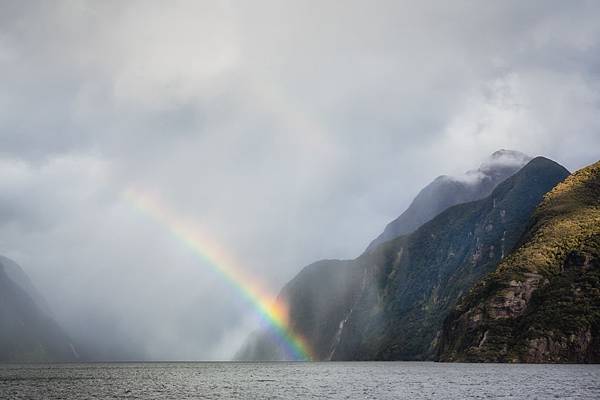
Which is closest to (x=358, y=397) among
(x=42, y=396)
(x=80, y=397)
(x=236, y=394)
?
(x=236, y=394)

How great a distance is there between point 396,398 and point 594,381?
49.2 m

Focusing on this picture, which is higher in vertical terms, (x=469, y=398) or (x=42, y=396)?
(x=42, y=396)

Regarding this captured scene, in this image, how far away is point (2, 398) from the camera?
94125 millimetres

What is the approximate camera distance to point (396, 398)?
291 ft

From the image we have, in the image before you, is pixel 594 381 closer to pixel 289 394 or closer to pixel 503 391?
pixel 503 391

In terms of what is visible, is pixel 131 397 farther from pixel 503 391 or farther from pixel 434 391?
pixel 503 391

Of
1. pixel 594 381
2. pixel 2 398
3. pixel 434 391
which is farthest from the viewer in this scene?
pixel 594 381

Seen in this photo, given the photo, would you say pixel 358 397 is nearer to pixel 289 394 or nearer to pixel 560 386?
pixel 289 394

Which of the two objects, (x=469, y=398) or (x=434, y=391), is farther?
(x=434, y=391)

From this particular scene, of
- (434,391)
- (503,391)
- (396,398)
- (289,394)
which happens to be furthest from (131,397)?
(503,391)

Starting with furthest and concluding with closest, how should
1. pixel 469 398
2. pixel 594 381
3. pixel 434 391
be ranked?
pixel 594 381 < pixel 434 391 < pixel 469 398

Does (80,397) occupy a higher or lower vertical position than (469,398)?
higher

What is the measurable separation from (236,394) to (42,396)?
34.5 m

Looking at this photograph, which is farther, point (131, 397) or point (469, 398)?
point (131, 397)
